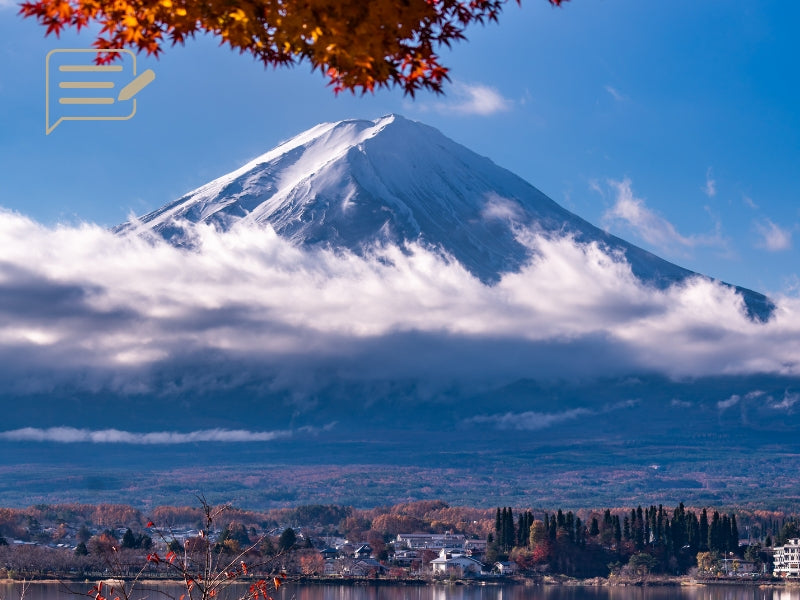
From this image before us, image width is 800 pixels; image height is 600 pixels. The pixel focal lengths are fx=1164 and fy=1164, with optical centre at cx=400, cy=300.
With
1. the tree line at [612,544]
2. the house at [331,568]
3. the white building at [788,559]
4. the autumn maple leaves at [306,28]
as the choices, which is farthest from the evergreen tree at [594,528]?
the autumn maple leaves at [306,28]

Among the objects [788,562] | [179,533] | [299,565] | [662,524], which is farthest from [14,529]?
[788,562]

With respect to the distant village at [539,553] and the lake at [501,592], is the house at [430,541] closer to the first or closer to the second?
the distant village at [539,553]

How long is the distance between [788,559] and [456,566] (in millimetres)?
26426

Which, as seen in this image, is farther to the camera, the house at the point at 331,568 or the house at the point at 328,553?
the house at the point at 328,553

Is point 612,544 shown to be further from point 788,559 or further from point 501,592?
point 501,592

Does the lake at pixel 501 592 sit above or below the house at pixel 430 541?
below

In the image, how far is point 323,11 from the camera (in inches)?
267

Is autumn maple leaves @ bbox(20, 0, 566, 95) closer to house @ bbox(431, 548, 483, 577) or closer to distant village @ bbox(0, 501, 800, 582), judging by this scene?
distant village @ bbox(0, 501, 800, 582)

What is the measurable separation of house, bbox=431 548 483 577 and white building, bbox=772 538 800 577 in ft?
76.5

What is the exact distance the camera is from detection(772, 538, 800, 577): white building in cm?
9025

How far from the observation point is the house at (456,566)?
3521 inches

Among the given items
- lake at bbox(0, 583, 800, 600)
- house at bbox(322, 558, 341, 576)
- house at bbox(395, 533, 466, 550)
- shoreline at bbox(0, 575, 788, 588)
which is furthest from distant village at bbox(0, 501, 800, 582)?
lake at bbox(0, 583, 800, 600)

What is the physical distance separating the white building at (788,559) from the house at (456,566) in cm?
2331

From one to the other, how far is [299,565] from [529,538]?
58.3 ft
